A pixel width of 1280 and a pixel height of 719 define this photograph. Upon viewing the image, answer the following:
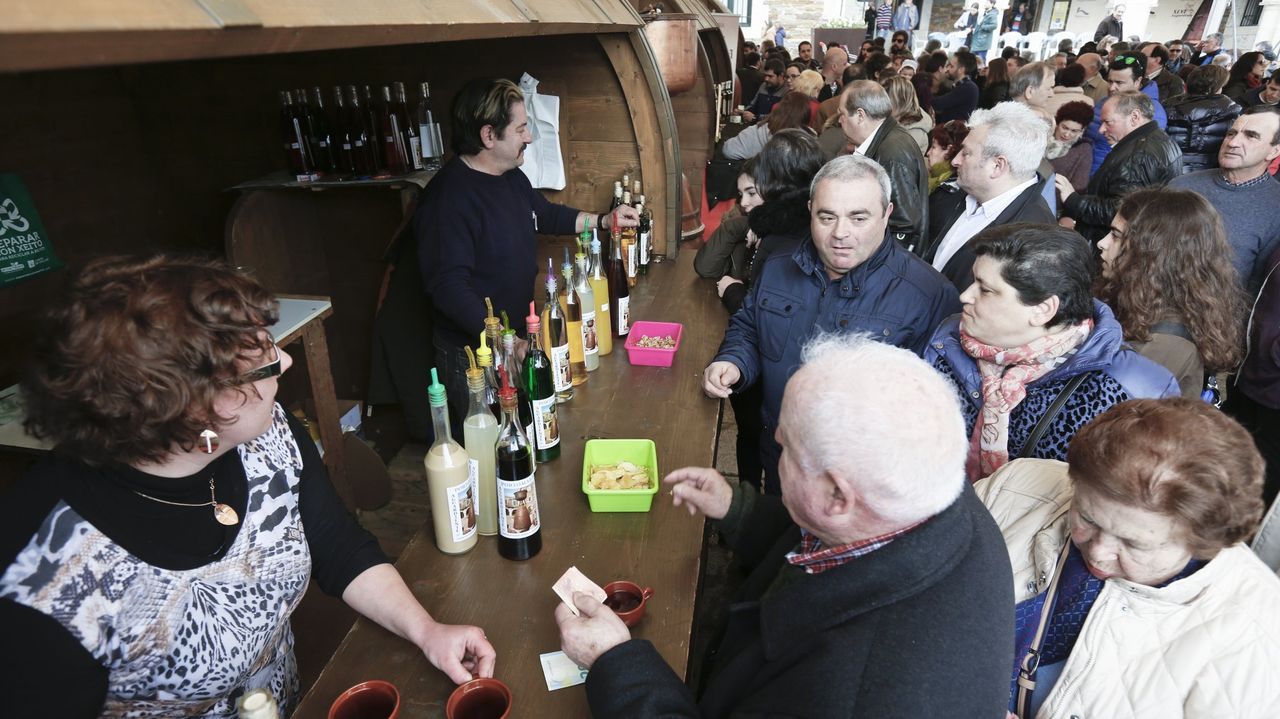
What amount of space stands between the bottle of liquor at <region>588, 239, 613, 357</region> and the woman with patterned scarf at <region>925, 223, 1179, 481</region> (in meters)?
1.25

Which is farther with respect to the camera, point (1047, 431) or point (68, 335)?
point (1047, 431)

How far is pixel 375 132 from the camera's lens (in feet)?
11.9

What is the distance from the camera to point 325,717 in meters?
1.28

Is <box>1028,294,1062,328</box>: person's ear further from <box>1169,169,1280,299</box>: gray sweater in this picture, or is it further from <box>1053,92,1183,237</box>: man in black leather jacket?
<box>1053,92,1183,237</box>: man in black leather jacket

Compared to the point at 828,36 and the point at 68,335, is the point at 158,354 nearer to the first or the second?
the point at 68,335

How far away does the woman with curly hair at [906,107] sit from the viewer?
5199 mm

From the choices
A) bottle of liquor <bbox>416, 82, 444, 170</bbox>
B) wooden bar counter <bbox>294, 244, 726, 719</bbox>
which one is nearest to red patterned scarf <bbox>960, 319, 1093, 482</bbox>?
wooden bar counter <bbox>294, 244, 726, 719</bbox>

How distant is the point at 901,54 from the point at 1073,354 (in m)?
10.1

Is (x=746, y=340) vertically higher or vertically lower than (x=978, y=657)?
lower

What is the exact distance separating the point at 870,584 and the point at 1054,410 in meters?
1.11

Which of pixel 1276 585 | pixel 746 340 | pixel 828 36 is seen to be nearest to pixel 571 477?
pixel 746 340

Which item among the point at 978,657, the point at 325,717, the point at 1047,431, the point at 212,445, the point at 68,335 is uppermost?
the point at 68,335

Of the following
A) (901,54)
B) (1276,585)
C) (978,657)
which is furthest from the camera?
(901,54)

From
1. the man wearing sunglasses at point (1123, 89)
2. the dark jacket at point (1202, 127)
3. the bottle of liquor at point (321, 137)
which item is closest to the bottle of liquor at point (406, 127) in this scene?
the bottle of liquor at point (321, 137)
